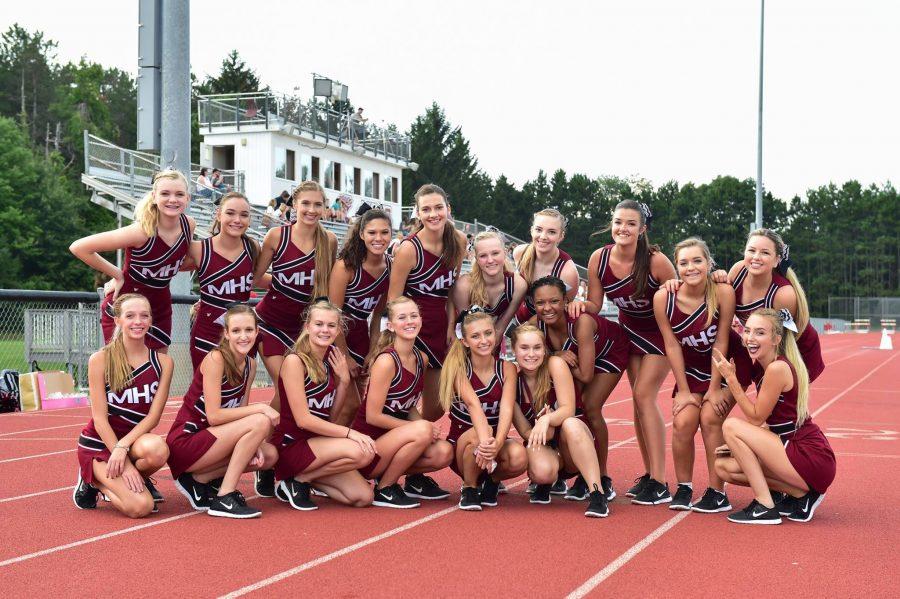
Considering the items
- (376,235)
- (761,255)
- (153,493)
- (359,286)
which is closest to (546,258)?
(376,235)

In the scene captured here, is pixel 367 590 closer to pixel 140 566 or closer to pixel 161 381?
pixel 140 566

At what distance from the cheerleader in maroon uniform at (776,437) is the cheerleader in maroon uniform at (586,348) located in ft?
2.70

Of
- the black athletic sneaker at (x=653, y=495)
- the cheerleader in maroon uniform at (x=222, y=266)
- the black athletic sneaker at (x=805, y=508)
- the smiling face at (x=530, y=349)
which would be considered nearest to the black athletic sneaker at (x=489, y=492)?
the smiling face at (x=530, y=349)

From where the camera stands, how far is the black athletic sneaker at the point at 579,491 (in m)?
6.04

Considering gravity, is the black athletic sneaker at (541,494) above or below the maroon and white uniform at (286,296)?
below

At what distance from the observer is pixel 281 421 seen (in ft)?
19.5

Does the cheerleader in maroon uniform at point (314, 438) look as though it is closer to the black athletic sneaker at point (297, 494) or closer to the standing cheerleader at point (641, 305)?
the black athletic sneaker at point (297, 494)

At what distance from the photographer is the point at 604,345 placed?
623cm

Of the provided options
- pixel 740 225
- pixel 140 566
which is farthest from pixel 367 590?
pixel 740 225

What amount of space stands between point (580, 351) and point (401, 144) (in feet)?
112

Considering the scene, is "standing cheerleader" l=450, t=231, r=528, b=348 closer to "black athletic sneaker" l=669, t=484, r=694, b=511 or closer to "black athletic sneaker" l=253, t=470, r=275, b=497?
"black athletic sneaker" l=669, t=484, r=694, b=511

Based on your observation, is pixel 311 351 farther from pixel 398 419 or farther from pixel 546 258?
pixel 546 258

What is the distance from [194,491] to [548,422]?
2111mm

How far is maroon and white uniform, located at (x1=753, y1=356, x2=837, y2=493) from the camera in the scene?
5371 mm
